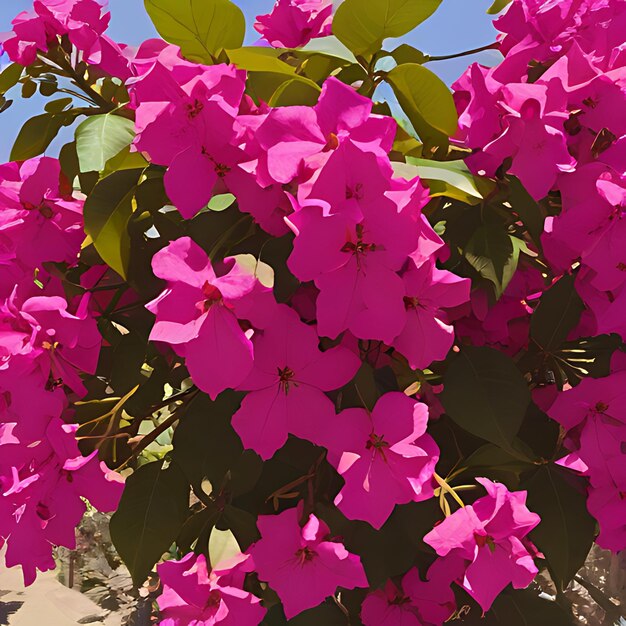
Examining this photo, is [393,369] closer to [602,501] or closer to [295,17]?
[602,501]

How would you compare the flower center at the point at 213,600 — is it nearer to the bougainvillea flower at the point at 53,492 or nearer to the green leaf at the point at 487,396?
the bougainvillea flower at the point at 53,492

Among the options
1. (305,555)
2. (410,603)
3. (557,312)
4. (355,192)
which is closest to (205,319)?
(355,192)

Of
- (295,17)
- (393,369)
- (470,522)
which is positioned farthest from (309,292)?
(295,17)

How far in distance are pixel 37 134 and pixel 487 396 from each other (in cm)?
53

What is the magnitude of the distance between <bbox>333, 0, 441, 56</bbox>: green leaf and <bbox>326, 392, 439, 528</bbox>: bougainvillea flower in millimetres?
304

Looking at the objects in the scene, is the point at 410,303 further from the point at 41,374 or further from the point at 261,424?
the point at 41,374

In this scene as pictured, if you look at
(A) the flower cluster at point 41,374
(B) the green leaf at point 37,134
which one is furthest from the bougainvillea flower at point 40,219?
(B) the green leaf at point 37,134

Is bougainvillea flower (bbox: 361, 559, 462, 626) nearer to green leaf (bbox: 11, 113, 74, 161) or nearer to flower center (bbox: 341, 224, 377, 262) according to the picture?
flower center (bbox: 341, 224, 377, 262)

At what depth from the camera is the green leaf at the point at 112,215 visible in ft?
2.01

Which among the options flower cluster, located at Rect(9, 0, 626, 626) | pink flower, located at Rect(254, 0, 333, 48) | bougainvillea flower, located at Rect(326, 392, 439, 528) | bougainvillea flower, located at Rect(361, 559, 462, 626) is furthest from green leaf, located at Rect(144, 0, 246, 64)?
bougainvillea flower, located at Rect(361, 559, 462, 626)

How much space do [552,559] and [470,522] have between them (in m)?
0.16

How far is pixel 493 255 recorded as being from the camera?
0.62 m

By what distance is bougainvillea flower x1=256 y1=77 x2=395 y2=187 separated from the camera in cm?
53

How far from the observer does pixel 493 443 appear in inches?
24.9
